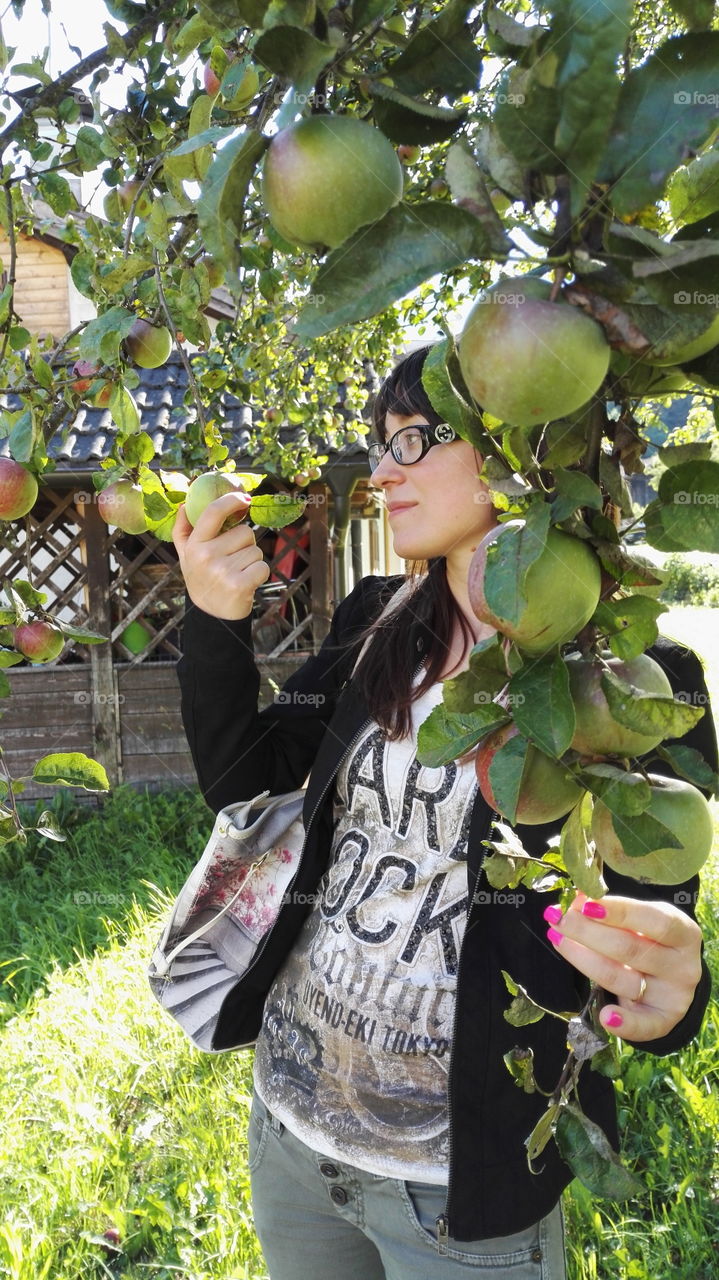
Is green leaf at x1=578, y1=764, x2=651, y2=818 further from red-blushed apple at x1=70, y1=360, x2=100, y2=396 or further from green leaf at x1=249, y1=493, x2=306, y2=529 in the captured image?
red-blushed apple at x1=70, y1=360, x2=100, y2=396

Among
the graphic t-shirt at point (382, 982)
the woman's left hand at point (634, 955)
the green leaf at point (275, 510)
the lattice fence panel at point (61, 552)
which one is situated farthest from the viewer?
the lattice fence panel at point (61, 552)

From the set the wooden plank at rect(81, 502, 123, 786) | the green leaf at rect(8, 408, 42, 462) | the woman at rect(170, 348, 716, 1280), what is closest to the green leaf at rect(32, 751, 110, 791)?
the woman at rect(170, 348, 716, 1280)

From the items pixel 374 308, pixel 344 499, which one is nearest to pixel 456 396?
pixel 374 308

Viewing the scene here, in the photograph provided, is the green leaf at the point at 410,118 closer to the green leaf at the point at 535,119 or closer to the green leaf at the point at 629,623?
the green leaf at the point at 535,119

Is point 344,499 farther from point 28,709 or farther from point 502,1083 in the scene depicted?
point 502,1083

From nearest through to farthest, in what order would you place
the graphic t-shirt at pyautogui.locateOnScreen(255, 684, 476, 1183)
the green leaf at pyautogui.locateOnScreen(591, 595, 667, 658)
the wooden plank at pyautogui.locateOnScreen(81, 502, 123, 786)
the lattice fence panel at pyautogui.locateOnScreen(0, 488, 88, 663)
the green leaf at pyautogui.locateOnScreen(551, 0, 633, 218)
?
the green leaf at pyautogui.locateOnScreen(551, 0, 633, 218), the green leaf at pyautogui.locateOnScreen(591, 595, 667, 658), the graphic t-shirt at pyautogui.locateOnScreen(255, 684, 476, 1183), the lattice fence panel at pyautogui.locateOnScreen(0, 488, 88, 663), the wooden plank at pyautogui.locateOnScreen(81, 502, 123, 786)

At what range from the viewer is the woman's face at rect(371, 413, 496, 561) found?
1.38m

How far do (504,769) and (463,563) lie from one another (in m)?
1.07

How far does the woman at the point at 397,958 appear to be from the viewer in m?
1.21

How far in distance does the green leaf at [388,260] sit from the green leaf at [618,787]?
231mm

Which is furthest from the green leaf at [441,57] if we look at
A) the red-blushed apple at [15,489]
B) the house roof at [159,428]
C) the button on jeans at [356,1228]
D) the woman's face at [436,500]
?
the house roof at [159,428]

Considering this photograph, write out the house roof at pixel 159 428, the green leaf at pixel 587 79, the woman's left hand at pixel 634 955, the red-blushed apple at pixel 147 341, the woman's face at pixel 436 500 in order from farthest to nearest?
1. the house roof at pixel 159 428
2. the woman's face at pixel 436 500
3. the red-blushed apple at pixel 147 341
4. the woman's left hand at pixel 634 955
5. the green leaf at pixel 587 79

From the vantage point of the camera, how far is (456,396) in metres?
0.48

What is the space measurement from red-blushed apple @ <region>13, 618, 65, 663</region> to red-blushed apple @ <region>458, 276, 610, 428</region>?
824 millimetres
